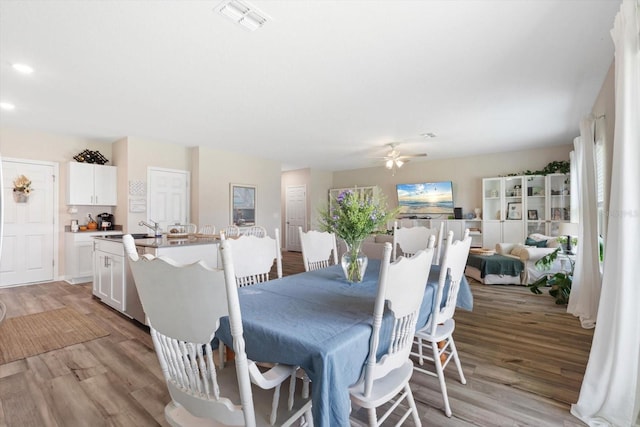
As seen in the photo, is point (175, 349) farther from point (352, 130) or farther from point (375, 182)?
point (375, 182)

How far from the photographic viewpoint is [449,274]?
2.05 metres

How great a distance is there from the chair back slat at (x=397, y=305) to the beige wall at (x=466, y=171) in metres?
6.97

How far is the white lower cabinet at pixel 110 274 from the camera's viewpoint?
367cm

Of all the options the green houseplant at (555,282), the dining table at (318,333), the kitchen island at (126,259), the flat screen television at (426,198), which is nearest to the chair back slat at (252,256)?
the dining table at (318,333)

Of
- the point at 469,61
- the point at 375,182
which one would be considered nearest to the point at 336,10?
the point at 469,61

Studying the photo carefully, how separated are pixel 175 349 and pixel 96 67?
3.06 meters

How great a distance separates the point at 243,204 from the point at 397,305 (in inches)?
249

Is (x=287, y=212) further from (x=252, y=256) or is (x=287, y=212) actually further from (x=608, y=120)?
(x=608, y=120)

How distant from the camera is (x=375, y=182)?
940 cm

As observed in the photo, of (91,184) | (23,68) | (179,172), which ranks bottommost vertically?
(91,184)

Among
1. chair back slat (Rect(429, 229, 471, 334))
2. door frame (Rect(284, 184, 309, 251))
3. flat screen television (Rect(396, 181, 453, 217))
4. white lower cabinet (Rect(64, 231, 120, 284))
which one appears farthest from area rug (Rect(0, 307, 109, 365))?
flat screen television (Rect(396, 181, 453, 217))

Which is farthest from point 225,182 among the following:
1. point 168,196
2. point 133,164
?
point 133,164

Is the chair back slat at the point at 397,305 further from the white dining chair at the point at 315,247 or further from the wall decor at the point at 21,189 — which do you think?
the wall decor at the point at 21,189

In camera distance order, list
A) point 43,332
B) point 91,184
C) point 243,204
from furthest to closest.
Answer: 1. point 243,204
2. point 91,184
3. point 43,332
